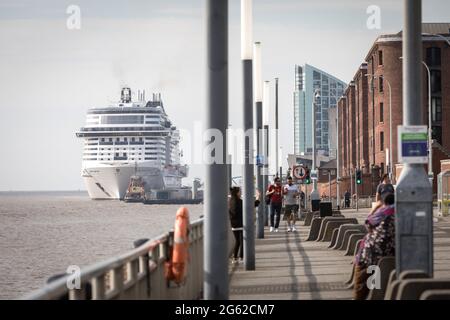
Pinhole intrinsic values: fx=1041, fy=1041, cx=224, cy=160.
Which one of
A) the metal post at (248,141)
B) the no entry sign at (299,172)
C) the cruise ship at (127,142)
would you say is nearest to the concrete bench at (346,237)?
the metal post at (248,141)

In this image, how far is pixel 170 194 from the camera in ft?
555

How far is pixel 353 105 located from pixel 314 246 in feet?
377

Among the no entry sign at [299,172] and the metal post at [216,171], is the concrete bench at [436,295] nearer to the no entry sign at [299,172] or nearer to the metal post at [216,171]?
the metal post at [216,171]

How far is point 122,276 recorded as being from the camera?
988 cm

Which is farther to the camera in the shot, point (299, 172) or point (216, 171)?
point (299, 172)

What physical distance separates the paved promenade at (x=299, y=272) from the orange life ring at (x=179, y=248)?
2.93m

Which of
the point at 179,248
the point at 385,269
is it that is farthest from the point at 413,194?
the point at 179,248

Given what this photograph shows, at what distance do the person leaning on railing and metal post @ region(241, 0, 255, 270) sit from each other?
795 centimetres

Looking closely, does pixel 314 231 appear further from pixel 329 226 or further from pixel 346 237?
pixel 346 237

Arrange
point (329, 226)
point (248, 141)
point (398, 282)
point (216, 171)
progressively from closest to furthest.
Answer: point (216, 171), point (398, 282), point (248, 141), point (329, 226)

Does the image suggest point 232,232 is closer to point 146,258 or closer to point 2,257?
point 146,258

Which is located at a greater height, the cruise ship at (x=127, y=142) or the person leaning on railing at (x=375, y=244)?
the cruise ship at (x=127, y=142)

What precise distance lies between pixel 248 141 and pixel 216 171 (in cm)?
1088

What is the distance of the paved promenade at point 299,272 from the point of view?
51.5ft
